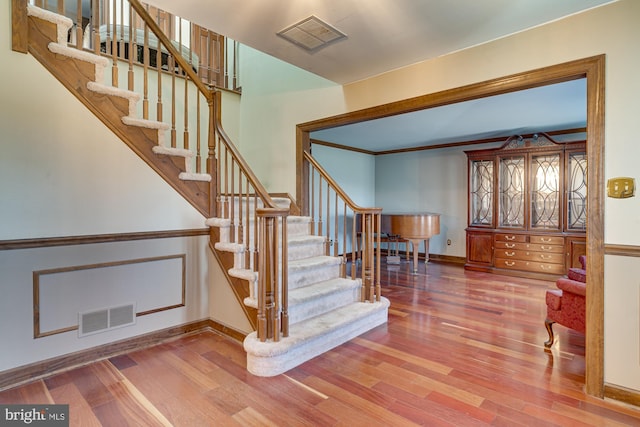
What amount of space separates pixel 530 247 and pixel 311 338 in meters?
4.51

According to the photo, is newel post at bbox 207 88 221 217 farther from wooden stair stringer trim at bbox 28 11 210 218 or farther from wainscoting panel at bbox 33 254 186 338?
wainscoting panel at bbox 33 254 186 338

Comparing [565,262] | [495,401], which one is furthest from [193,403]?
[565,262]

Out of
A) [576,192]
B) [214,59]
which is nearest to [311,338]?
[214,59]

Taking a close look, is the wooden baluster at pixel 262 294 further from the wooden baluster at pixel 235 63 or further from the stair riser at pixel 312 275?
the wooden baluster at pixel 235 63

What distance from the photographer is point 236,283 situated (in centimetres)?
281

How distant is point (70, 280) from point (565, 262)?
20.4 feet

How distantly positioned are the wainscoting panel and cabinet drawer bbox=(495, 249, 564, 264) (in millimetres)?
5081

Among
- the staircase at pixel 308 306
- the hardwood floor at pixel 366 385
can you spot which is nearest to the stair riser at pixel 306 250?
the staircase at pixel 308 306

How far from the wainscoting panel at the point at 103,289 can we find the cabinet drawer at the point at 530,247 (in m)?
5.07

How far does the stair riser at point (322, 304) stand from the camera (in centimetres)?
273

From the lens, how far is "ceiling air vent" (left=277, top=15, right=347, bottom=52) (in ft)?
7.81

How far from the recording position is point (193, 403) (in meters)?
1.97

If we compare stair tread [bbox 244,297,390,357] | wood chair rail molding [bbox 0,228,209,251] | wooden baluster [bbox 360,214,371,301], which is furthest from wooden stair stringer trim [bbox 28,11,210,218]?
wooden baluster [bbox 360,214,371,301]

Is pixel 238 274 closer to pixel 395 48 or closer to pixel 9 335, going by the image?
pixel 9 335
